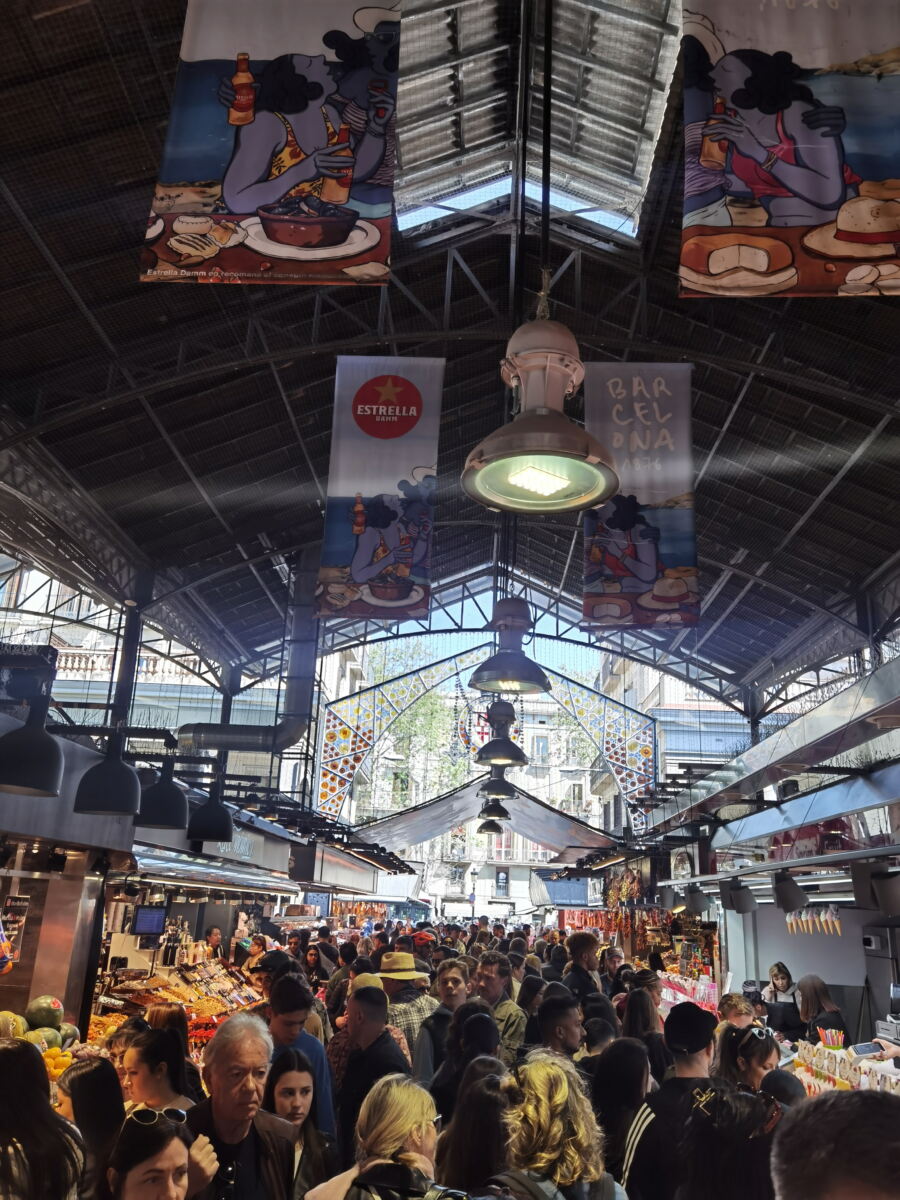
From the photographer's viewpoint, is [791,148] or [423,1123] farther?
[791,148]

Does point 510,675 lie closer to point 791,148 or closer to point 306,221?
point 306,221

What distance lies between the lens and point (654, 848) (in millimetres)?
16734

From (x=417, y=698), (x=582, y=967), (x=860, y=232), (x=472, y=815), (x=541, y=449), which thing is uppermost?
(x=417, y=698)

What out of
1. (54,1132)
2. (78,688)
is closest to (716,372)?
(54,1132)

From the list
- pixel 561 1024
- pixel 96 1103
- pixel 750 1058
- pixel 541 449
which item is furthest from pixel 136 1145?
pixel 561 1024

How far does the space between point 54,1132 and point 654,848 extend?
50.3 ft

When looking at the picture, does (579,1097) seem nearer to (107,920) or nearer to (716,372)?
(716,372)

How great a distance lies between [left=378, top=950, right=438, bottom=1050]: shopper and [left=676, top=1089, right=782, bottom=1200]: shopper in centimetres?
319

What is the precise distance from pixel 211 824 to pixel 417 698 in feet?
45.1

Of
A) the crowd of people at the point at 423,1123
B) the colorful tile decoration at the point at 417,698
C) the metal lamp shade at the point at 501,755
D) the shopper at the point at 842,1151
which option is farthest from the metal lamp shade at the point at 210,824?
the colorful tile decoration at the point at 417,698

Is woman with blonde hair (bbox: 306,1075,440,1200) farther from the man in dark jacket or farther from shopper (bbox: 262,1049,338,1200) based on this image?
the man in dark jacket

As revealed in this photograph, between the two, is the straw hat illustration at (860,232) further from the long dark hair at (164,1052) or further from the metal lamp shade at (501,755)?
the metal lamp shade at (501,755)

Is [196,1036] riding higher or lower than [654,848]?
lower

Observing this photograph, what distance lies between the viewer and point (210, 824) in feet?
23.2
